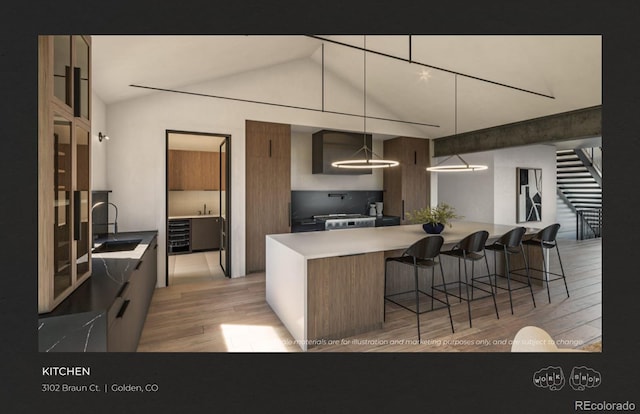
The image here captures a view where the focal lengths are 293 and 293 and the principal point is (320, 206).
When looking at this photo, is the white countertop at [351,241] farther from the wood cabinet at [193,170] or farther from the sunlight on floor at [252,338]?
the wood cabinet at [193,170]

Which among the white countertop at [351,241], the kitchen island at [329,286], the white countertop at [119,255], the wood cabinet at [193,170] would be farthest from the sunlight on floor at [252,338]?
the wood cabinet at [193,170]

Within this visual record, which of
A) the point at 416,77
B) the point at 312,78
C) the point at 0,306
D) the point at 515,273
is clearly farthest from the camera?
the point at 312,78

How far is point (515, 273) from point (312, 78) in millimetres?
3945

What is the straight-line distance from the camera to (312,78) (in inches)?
183

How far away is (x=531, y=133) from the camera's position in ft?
13.8

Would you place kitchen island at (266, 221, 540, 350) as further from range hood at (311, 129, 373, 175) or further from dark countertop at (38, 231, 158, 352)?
range hood at (311, 129, 373, 175)

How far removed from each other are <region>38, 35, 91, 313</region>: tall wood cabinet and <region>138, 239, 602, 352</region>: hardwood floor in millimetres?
994

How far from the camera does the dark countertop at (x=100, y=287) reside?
1.10 metres

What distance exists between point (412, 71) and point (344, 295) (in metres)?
3.32
